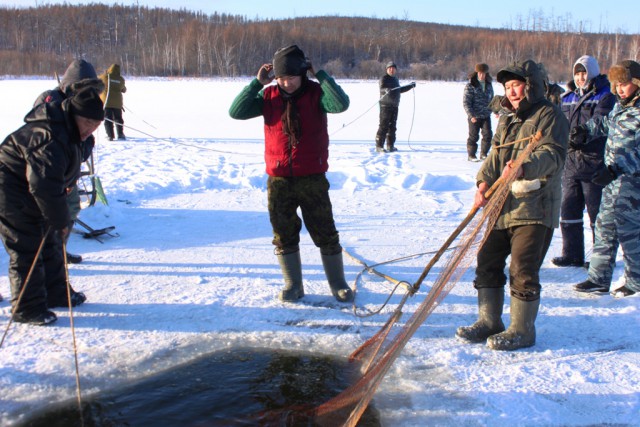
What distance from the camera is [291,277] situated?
436 cm

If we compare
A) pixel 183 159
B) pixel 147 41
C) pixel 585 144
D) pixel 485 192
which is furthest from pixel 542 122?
pixel 147 41

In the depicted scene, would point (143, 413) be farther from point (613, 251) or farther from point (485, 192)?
point (613, 251)

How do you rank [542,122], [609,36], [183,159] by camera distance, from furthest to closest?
[609,36]
[183,159]
[542,122]

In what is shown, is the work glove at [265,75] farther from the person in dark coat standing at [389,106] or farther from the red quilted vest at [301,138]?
the person in dark coat standing at [389,106]

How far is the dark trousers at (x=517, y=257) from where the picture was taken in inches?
136

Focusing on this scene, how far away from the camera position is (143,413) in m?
2.98

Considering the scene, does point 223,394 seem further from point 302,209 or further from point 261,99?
point 261,99

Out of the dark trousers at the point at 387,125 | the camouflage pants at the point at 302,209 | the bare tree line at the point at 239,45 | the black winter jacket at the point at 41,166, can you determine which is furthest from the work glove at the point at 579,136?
the bare tree line at the point at 239,45

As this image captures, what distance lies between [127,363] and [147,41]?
84714 mm

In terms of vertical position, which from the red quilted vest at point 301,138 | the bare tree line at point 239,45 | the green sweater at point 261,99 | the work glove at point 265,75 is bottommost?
the red quilted vest at point 301,138

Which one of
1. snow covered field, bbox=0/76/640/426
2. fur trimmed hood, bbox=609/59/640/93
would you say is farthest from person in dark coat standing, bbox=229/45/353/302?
fur trimmed hood, bbox=609/59/640/93

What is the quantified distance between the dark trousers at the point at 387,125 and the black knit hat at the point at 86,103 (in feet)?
27.4

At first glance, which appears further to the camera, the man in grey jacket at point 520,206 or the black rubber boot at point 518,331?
the black rubber boot at point 518,331

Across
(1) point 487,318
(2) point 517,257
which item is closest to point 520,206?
(2) point 517,257
